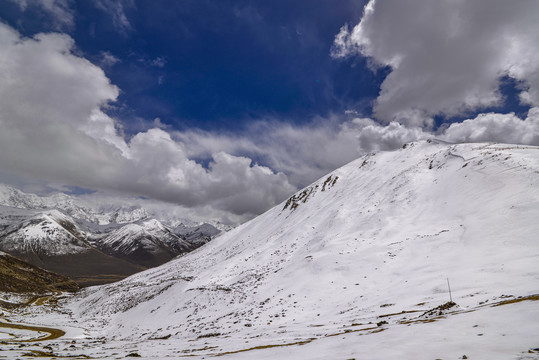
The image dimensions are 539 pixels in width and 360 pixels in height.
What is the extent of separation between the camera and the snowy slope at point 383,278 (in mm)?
12688

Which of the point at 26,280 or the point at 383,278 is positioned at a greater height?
the point at 26,280

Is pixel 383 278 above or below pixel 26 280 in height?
below

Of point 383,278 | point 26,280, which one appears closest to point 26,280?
point 26,280

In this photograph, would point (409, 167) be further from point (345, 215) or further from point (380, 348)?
point (380, 348)

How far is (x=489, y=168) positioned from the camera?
44750mm

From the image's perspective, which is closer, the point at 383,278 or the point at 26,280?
the point at 383,278

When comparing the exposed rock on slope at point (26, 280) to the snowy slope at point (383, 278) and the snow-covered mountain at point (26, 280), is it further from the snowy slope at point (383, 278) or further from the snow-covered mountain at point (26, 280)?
the snowy slope at point (383, 278)

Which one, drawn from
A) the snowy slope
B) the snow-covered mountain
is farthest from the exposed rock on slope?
the snowy slope

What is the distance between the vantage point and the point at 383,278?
29438 mm

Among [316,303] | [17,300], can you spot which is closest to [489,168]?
[316,303]

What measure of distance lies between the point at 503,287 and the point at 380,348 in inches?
554

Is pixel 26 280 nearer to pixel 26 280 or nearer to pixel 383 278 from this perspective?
pixel 26 280

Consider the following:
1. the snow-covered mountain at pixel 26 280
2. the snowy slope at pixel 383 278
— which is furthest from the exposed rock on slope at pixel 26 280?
the snowy slope at pixel 383 278

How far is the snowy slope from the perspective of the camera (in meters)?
12.7
